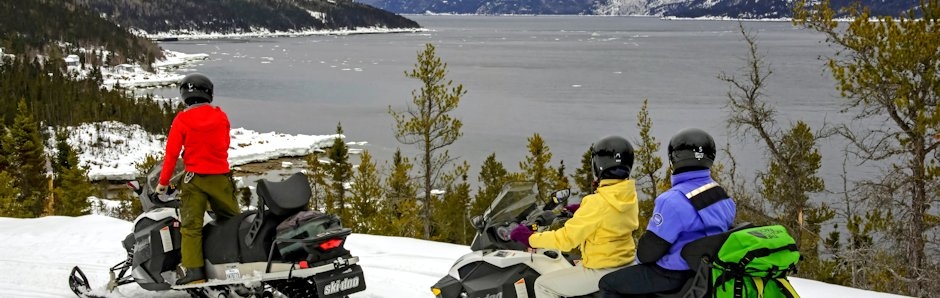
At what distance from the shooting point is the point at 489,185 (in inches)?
1102

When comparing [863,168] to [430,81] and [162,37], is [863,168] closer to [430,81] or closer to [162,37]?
[430,81]

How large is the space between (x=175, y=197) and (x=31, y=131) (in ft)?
123

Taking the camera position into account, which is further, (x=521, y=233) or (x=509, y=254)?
(x=509, y=254)

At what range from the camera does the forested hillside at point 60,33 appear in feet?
359

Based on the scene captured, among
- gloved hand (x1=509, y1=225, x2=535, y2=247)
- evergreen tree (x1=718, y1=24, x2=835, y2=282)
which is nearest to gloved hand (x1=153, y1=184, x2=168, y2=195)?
gloved hand (x1=509, y1=225, x2=535, y2=247)

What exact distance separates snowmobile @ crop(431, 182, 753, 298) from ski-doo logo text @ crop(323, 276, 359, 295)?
0.64 meters

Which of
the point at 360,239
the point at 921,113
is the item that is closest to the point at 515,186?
the point at 360,239

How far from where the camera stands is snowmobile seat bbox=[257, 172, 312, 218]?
17.0 ft

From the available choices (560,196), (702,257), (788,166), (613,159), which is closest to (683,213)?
(702,257)

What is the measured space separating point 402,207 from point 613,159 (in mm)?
20993

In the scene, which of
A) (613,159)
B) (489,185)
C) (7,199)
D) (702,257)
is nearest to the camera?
(702,257)

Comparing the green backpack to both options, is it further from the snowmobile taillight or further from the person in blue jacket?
the snowmobile taillight

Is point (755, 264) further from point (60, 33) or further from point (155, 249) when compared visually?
point (60, 33)

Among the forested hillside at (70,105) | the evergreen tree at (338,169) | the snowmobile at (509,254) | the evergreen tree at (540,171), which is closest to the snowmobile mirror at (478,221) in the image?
the snowmobile at (509,254)
